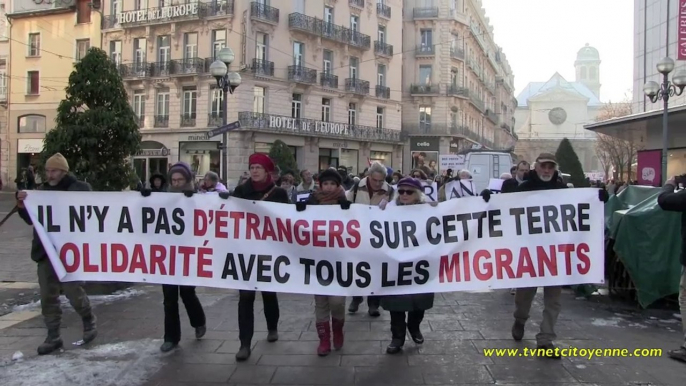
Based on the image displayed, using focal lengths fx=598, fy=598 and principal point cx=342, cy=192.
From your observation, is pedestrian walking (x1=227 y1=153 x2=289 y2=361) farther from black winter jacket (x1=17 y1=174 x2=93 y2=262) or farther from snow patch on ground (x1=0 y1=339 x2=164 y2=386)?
black winter jacket (x1=17 y1=174 x2=93 y2=262)

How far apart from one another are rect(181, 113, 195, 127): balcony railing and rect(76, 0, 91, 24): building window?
10.3m

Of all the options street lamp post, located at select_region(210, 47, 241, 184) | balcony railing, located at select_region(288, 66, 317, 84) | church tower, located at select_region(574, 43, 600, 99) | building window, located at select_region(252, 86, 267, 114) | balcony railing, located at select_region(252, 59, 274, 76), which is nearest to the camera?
street lamp post, located at select_region(210, 47, 241, 184)

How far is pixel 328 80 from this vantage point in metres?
39.8

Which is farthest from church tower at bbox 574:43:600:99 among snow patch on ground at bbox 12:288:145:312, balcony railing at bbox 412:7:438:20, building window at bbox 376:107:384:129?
snow patch on ground at bbox 12:288:145:312

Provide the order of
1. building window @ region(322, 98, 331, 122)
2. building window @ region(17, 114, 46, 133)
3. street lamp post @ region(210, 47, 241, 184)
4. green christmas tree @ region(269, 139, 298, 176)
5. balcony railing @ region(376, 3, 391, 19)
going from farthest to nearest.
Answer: balcony railing @ region(376, 3, 391, 19) < building window @ region(322, 98, 331, 122) < building window @ region(17, 114, 46, 133) < green christmas tree @ region(269, 139, 298, 176) < street lamp post @ region(210, 47, 241, 184)

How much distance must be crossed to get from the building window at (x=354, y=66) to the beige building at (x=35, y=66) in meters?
17.5

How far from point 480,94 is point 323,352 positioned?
61024mm

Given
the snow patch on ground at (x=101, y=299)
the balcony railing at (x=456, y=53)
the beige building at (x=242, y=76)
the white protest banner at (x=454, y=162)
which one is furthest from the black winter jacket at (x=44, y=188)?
the balcony railing at (x=456, y=53)

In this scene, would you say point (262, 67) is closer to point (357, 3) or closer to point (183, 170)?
point (357, 3)

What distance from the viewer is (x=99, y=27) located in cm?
3816

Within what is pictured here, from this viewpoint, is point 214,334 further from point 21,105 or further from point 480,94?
point 480,94

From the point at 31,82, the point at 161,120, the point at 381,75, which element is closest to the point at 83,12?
the point at 31,82

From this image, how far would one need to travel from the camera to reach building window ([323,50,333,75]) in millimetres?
40219

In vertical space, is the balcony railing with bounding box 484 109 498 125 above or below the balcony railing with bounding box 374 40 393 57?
below
